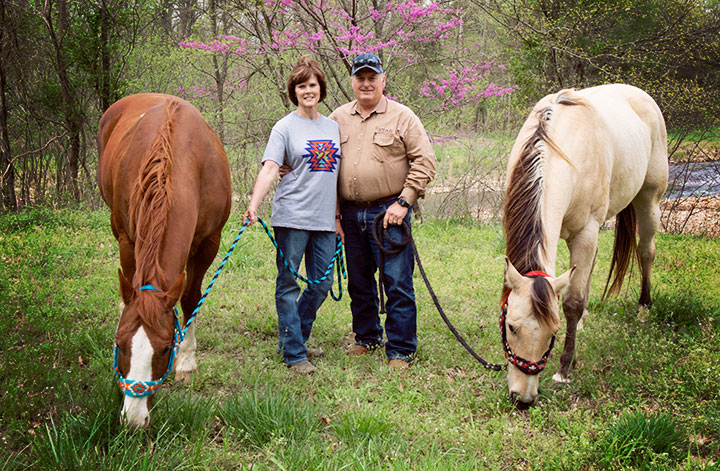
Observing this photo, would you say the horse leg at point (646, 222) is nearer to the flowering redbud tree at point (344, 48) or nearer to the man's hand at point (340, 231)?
the man's hand at point (340, 231)

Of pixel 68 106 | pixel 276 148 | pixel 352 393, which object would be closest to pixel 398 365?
pixel 352 393

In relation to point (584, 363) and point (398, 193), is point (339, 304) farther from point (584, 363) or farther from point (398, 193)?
point (584, 363)

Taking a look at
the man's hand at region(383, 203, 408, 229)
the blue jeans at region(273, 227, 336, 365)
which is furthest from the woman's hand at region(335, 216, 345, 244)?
the man's hand at region(383, 203, 408, 229)

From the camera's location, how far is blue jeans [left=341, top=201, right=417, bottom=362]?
3787mm

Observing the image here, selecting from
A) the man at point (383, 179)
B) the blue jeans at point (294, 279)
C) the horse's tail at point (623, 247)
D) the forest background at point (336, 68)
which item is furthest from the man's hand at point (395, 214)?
the forest background at point (336, 68)

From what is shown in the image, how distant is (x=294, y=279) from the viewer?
374 centimetres

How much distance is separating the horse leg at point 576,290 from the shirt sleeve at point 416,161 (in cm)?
116

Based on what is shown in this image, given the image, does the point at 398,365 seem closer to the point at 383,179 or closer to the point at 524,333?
the point at 524,333

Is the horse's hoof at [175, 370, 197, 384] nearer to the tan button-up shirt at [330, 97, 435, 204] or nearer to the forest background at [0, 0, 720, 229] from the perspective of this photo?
the tan button-up shirt at [330, 97, 435, 204]

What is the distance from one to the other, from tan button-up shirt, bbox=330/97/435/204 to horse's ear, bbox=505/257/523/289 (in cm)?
96

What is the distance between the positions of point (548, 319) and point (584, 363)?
1.31 metres

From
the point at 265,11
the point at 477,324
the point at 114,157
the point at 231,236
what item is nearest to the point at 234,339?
the point at 114,157

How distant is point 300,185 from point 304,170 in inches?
Answer: 4.2

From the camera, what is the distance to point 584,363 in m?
3.84
